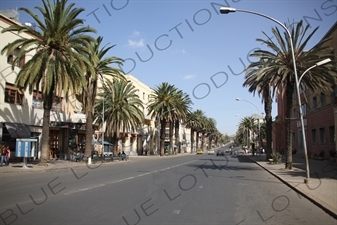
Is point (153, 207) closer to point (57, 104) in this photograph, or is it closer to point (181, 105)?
point (57, 104)

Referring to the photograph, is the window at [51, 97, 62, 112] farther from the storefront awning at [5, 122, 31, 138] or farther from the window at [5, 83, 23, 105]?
the storefront awning at [5, 122, 31, 138]

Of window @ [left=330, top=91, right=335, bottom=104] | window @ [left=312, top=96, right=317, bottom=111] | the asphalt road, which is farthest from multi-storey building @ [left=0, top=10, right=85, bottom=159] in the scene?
window @ [left=312, top=96, right=317, bottom=111]

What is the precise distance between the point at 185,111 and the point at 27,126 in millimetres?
38499

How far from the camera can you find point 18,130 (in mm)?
29547

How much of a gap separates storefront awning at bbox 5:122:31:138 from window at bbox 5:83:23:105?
232cm

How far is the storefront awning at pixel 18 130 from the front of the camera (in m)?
28.6

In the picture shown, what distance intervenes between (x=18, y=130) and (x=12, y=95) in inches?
137

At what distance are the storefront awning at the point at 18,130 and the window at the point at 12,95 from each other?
7.63 ft

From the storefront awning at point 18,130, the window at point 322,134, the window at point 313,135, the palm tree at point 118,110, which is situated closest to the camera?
the storefront awning at point 18,130

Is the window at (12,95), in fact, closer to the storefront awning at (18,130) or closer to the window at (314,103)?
the storefront awning at (18,130)

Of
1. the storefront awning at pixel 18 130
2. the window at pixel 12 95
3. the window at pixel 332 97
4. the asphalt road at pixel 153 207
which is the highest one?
the window at pixel 332 97

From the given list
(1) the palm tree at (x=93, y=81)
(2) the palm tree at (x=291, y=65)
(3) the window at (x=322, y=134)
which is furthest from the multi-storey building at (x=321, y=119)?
(1) the palm tree at (x=93, y=81)

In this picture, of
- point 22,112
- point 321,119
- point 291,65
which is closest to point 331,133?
point 321,119

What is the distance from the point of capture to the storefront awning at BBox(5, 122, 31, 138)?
93.8ft
